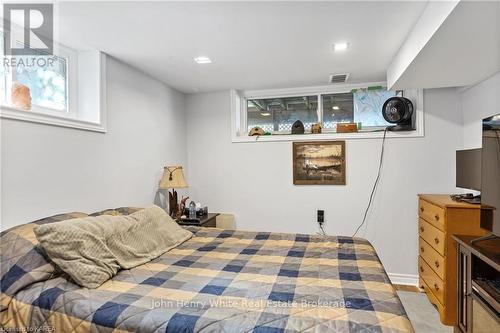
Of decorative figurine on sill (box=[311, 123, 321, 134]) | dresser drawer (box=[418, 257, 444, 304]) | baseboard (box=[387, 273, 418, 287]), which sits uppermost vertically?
decorative figurine on sill (box=[311, 123, 321, 134])

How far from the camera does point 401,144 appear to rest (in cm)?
322

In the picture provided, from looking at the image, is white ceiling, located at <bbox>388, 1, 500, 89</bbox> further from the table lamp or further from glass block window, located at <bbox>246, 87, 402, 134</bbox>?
the table lamp

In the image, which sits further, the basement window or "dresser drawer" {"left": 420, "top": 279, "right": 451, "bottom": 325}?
the basement window

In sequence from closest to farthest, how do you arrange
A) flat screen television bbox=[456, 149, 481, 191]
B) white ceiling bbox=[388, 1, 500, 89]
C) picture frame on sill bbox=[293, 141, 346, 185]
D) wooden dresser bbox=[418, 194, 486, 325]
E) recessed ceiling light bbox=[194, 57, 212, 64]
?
1. white ceiling bbox=[388, 1, 500, 89]
2. wooden dresser bbox=[418, 194, 486, 325]
3. flat screen television bbox=[456, 149, 481, 191]
4. recessed ceiling light bbox=[194, 57, 212, 64]
5. picture frame on sill bbox=[293, 141, 346, 185]

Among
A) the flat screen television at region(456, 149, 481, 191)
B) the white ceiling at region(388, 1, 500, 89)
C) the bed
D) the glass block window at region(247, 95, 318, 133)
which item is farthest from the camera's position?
the glass block window at region(247, 95, 318, 133)

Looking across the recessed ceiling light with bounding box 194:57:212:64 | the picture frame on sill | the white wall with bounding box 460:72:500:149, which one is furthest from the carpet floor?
the recessed ceiling light with bounding box 194:57:212:64

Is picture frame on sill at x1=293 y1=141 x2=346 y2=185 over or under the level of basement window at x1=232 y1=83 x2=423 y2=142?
under

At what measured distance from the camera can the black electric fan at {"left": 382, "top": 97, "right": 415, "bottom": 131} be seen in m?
3.12

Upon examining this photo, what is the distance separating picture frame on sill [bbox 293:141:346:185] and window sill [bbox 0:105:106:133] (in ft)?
7.26

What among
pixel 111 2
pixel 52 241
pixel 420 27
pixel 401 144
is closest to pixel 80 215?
pixel 52 241

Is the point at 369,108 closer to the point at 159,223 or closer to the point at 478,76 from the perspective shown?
the point at 478,76

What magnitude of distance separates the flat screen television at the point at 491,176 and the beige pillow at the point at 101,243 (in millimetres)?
2183

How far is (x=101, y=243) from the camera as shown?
5.46 ft

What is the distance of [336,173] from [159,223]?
2161mm
